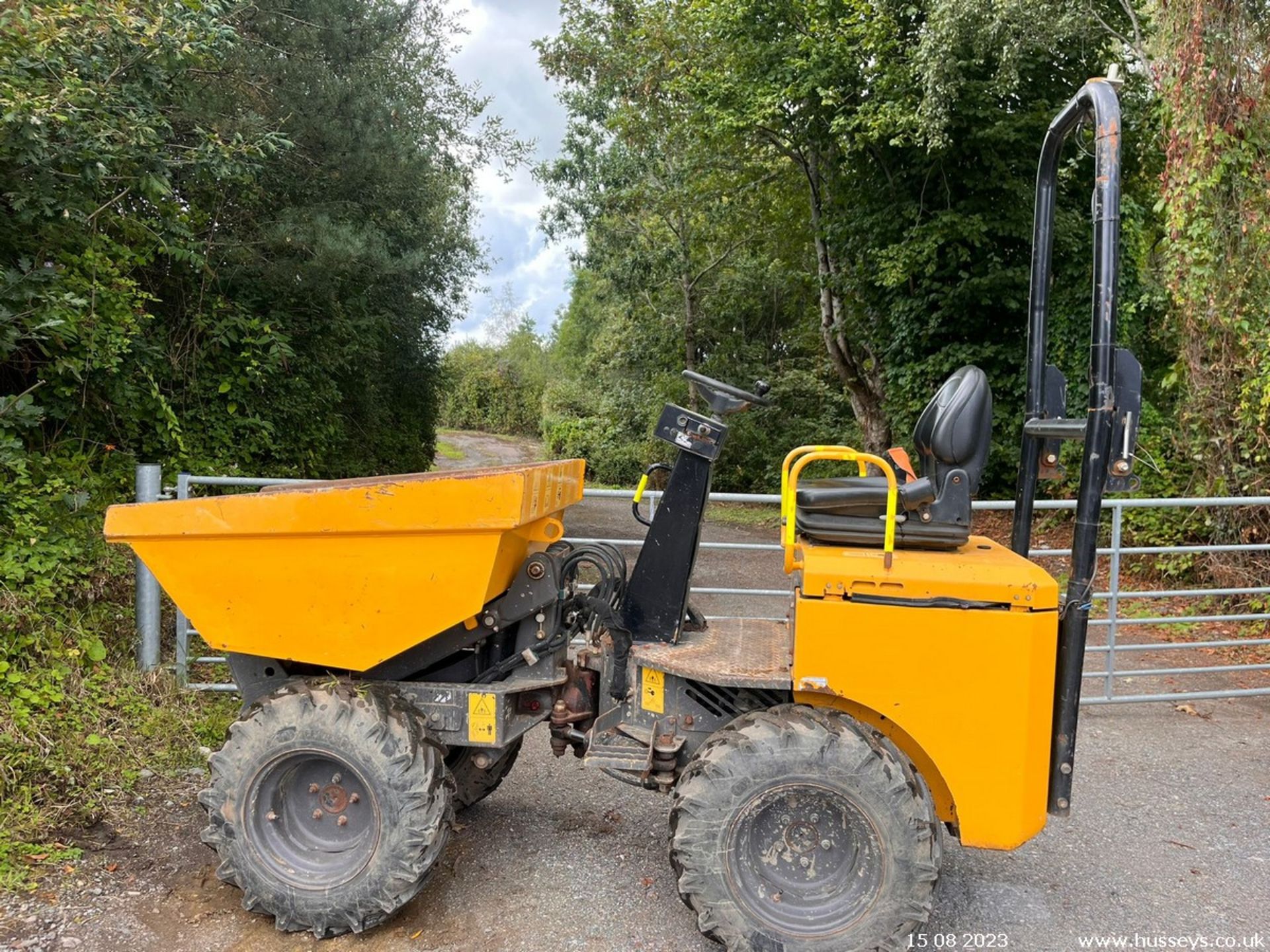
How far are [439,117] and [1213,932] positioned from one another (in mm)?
11299

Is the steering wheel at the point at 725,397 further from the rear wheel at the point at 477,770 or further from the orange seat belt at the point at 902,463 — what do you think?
the rear wheel at the point at 477,770

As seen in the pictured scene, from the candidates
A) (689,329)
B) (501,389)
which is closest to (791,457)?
(689,329)

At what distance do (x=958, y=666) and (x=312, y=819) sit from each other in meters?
2.33

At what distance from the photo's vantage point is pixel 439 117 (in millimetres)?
11070

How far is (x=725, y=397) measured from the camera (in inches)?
122

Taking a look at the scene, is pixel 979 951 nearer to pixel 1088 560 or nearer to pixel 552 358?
pixel 1088 560

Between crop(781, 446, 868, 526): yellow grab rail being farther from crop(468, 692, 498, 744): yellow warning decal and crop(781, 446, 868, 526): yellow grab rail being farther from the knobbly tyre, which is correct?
crop(468, 692, 498, 744): yellow warning decal

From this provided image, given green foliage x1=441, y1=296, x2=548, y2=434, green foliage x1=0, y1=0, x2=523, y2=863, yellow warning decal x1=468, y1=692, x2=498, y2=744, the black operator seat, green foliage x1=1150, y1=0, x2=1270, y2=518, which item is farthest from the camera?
green foliage x1=441, y1=296, x2=548, y2=434

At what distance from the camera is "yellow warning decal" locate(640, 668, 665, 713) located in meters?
3.00

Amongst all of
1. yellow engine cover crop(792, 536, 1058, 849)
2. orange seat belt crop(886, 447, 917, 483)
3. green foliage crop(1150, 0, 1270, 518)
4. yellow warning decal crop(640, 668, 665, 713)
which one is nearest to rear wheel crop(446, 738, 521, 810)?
yellow warning decal crop(640, 668, 665, 713)

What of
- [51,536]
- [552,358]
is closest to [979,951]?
[51,536]

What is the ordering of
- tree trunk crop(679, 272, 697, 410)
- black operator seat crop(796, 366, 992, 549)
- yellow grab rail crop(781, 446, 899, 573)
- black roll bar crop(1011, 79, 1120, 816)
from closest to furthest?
black roll bar crop(1011, 79, 1120, 816) < yellow grab rail crop(781, 446, 899, 573) < black operator seat crop(796, 366, 992, 549) < tree trunk crop(679, 272, 697, 410)

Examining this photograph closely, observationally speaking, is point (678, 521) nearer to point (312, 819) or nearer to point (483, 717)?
point (483, 717)

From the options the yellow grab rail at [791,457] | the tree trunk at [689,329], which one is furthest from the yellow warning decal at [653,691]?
the tree trunk at [689,329]
